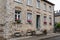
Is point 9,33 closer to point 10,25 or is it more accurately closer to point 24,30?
point 10,25

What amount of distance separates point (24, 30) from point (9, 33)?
3.41 m

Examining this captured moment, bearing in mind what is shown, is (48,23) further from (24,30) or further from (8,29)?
(8,29)

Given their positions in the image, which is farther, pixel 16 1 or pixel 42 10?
pixel 42 10

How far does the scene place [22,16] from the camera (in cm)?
2055

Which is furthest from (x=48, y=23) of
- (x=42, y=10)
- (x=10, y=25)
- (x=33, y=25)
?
(x=10, y=25)

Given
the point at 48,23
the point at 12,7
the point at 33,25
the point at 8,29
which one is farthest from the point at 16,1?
the point at 48,23

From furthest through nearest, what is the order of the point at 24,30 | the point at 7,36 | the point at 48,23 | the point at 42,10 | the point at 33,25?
1. the point at 48,23
2. the point at 42,10
3. the point at 33,25
4. the point at 24,30
5. the point at 7,36

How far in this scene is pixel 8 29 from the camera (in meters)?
17.9

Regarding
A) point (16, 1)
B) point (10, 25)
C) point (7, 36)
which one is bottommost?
point (7, 36)

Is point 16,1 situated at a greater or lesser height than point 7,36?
greater

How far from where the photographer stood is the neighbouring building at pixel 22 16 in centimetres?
1788

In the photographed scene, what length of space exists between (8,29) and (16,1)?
4078mm

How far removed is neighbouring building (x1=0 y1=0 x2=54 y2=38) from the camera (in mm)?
17875

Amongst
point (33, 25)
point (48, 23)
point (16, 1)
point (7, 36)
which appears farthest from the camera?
point (48, 23)
